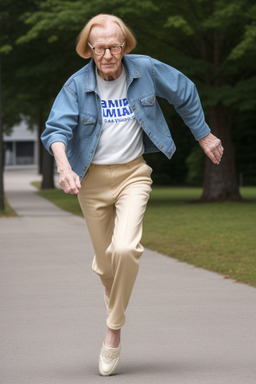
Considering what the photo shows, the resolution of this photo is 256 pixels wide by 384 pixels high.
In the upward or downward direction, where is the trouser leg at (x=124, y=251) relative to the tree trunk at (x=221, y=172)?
upward

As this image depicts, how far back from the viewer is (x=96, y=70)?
500cm

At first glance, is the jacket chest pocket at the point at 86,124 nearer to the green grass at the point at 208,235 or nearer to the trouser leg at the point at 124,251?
the trouser leg at the point at 124,251

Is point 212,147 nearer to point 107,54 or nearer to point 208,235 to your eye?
point 107,54

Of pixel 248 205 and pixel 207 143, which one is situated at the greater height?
pixel 207 143

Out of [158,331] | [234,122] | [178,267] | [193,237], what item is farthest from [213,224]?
[234,122]

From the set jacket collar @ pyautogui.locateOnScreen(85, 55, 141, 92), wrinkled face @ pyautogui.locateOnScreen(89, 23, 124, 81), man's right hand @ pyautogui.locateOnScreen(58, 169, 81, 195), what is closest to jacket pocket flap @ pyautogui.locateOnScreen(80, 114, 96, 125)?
jacket collar @ pyautogui.locateOnScreen(85, 55, 141, 92)

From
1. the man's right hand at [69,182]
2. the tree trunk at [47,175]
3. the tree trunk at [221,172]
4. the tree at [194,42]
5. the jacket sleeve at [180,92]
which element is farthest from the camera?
the tree trunk at [47,175]

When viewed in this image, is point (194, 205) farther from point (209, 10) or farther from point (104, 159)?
point (104, 159)

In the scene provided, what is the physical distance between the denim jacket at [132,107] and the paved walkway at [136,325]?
1.19m

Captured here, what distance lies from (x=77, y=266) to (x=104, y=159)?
5350 millimetres

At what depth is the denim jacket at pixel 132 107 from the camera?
4855 mm

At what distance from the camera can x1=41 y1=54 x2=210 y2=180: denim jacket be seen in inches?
191

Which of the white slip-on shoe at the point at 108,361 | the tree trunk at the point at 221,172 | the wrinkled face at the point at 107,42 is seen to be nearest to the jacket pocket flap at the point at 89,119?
the wrinkled face at the point at 107,42

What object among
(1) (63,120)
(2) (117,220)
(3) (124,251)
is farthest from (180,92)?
(3) (124,251)
